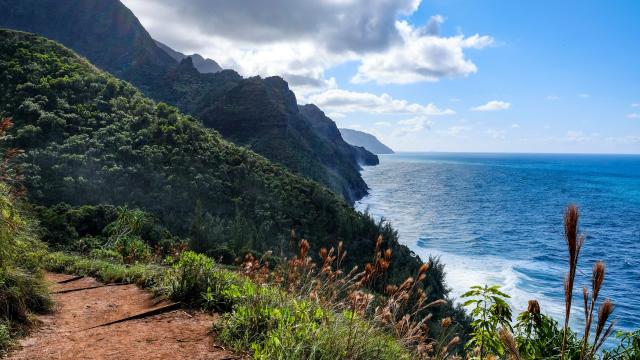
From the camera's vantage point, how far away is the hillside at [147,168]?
2038 centimetres

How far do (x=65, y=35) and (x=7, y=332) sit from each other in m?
134

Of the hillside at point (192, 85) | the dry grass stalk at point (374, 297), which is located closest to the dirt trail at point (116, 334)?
the dry grass stalk at point (374, 297)

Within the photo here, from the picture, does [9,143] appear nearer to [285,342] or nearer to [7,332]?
[7,332]

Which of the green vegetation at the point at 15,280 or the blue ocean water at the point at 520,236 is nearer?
the green vegetation at the point at 15,280

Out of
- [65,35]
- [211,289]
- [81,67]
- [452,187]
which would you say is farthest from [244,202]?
[65,35]

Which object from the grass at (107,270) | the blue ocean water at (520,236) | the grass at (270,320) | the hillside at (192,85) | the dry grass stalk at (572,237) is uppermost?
the hillside at (192,85)

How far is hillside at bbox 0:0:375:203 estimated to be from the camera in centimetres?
7288

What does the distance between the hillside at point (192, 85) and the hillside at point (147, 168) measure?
25192mm

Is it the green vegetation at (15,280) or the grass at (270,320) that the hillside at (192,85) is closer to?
the grass at (270,320)

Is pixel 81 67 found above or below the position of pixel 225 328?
above

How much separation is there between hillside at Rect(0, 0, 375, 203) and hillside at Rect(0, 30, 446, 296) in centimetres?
2519

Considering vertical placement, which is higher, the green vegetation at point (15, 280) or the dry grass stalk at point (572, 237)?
the dry grass stalk at point (572, 237)

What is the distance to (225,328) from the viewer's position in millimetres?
5051

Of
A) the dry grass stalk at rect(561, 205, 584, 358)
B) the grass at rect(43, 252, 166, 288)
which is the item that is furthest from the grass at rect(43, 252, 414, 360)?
the dry grass stalk at rect(561, 205, 584, 358)
